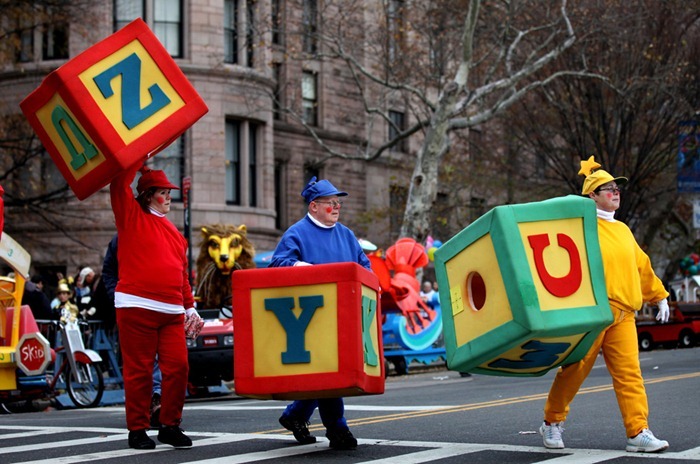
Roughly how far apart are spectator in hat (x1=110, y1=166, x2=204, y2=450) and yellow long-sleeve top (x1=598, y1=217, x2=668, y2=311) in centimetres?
306

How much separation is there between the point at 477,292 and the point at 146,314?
2.38 metres

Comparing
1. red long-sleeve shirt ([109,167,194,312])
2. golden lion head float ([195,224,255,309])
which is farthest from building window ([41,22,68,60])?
red long-sleeve shirt ([109,167,194,312])

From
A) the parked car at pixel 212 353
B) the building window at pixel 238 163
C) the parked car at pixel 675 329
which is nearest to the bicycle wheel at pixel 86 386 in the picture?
the parked car at pixel 212 353

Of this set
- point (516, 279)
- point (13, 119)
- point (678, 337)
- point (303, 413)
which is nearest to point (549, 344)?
point (516, 279)

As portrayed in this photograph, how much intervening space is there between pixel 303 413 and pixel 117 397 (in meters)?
8.02

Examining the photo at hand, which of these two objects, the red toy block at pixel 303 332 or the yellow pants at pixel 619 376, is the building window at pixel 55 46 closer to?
the red toy block at pixel 303 332

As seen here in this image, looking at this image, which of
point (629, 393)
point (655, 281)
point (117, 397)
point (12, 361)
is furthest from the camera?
point (117, 397)

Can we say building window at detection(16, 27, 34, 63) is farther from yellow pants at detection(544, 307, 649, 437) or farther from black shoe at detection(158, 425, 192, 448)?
yellow pants at detection(544, 307, 649, 437)

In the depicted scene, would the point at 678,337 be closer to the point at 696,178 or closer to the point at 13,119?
the point at 696,178

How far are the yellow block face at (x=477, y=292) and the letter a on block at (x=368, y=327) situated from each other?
59cm

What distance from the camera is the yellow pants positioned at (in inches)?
331

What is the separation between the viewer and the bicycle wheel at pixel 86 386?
619 inches

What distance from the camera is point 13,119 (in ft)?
97.7

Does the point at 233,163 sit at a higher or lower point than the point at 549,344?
higher
